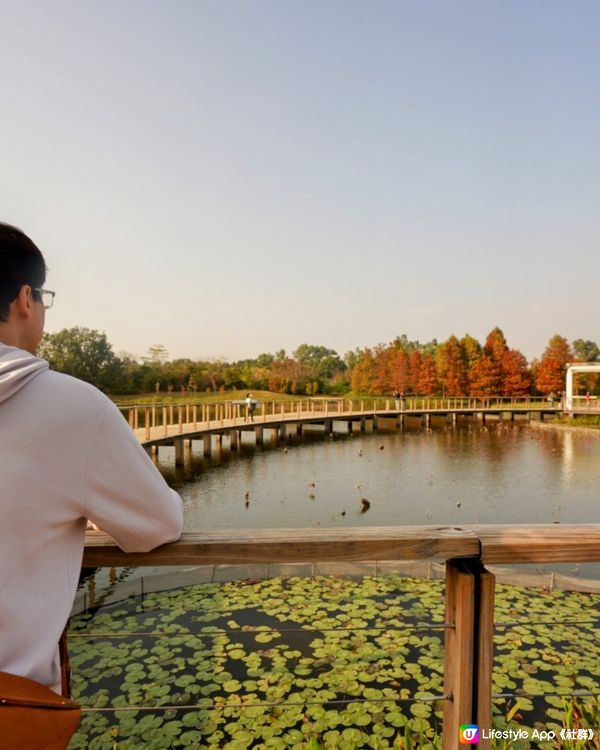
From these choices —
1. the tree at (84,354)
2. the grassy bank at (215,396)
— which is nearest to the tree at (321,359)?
the grassy bank at (215,396)

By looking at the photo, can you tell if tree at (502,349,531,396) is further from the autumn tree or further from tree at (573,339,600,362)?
tree at (573,339,600,362)

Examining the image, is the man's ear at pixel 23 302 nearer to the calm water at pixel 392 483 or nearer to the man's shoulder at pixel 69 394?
the man's shoulder at pixel 69 394

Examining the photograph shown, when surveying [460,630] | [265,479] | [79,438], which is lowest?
[265,479]

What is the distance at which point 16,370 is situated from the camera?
0.77 metres

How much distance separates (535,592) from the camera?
6391mm

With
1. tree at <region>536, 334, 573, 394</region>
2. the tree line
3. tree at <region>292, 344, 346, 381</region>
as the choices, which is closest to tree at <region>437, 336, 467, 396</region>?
the tree line

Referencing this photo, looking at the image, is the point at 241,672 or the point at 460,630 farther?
the point at 241,672

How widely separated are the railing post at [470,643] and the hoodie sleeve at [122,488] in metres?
0.62

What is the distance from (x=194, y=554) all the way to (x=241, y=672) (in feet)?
13.6

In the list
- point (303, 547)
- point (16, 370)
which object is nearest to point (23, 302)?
point (16, 370)

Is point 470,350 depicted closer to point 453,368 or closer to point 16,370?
point 453,368

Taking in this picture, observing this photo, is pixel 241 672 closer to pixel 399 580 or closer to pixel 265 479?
pixel 399 580

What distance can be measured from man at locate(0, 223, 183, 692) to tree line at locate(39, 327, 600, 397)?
31.1 meters

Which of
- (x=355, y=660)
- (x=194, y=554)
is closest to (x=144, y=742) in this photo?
(x=355, y=660)
